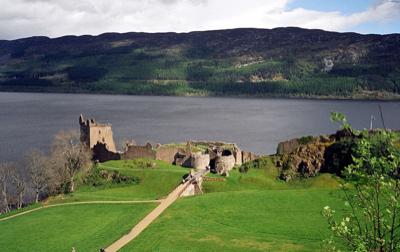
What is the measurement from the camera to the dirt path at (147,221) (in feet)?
117

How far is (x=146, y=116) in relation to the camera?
196 m

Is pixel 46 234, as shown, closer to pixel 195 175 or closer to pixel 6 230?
pixel 6 230

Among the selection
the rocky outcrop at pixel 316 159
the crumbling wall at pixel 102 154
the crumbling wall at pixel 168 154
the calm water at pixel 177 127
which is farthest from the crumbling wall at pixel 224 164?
the calm water at pixel 177 127

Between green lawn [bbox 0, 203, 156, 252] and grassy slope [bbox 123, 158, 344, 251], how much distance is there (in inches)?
121

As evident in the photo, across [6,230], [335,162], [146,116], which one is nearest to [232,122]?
[146,116]

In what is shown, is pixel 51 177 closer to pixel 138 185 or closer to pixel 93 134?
pixel 138 185

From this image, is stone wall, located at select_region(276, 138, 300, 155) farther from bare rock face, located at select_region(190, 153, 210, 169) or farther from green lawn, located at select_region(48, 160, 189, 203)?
green lawn, located at select_region(48, 160, 189, 203)

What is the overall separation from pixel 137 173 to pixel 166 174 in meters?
4.06

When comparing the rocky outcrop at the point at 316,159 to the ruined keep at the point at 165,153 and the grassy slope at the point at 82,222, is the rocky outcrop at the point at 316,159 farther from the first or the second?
the grassy slope at the point at 82,222

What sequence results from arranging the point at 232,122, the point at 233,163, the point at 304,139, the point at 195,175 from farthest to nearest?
the point at 232,122, the point at 304,139, the point at 233,163, the point at 195,175

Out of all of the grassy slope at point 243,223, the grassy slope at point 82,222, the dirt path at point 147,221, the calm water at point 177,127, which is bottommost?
the calm water at point 177,127

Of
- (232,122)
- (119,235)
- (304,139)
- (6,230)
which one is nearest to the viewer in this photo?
(119,235)

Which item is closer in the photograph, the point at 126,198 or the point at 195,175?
the point at 126,198

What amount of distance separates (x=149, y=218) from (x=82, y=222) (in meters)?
5.92
